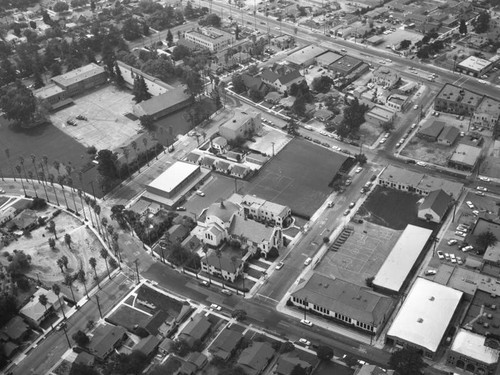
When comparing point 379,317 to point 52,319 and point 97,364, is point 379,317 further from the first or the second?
point 52,319

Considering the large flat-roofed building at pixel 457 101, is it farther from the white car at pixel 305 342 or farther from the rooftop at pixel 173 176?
the white car at pixel 305 342

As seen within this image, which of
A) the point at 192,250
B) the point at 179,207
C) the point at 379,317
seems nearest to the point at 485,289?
the point at 379,317

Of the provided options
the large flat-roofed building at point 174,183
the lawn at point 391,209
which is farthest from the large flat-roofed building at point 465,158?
the large flat-roofed building at point 174,183

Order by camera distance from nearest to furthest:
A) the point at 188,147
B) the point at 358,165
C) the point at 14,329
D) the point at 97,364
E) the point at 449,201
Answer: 1. the point at 97,364
2. the point at 14,329
3. the point at 449,201
4. the point at 358,165
5. the point at 188,147

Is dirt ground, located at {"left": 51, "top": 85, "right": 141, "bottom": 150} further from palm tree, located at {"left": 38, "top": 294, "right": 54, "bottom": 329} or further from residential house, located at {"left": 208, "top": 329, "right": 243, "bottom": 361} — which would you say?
residential house, located at {"left": 208, "top": 329, "right": 243, "bottom": 361}

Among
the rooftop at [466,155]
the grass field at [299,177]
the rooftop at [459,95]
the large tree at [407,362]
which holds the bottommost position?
the grass field at [299,177]

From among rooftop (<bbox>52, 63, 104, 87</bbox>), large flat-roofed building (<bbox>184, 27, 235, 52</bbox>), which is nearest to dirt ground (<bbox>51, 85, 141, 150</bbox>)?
rooftop (<bbox>52, 63, 104, 87</bbox>)

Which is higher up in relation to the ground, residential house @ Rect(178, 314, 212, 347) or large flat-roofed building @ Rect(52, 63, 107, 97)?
residential house @ Rect(178, 314, 212, 347)
